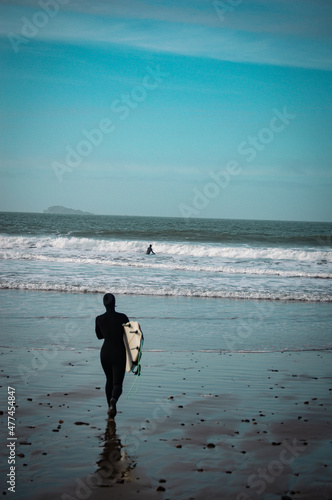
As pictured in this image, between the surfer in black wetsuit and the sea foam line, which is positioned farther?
the sea foam line

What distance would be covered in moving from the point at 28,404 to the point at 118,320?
174 cm

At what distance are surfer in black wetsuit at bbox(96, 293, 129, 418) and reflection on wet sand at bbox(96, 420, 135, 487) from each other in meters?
0.74

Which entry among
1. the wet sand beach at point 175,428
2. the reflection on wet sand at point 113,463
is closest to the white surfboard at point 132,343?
the wet sand beach at point 175,428

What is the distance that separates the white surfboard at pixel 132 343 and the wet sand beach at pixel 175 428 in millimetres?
709

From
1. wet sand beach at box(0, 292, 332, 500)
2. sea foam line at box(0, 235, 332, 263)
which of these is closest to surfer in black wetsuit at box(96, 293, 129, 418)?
wet sand beach at box(0, 292, 332, 500)

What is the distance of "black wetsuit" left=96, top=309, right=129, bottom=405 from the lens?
632cm

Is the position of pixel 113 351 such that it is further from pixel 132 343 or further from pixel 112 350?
pixel 132 343

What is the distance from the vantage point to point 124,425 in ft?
19.9

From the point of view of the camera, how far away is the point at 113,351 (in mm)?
6328

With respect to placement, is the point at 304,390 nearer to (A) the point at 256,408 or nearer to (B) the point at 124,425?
(A) the point at 256,408

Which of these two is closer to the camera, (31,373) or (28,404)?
(28,404)

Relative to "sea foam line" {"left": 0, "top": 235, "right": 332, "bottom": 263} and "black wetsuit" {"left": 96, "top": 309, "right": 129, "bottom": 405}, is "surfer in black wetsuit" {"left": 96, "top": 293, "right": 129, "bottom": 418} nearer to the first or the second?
"black wetsuit" {"left": 96, "top": 309, "right": 129, "bottom": 405}

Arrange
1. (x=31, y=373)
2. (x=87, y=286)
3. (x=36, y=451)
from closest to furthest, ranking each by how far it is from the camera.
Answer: (x=36, y=451) → (x=31, y=373) → (x=87, y=286)

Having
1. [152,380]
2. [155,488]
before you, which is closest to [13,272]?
[152,380]
